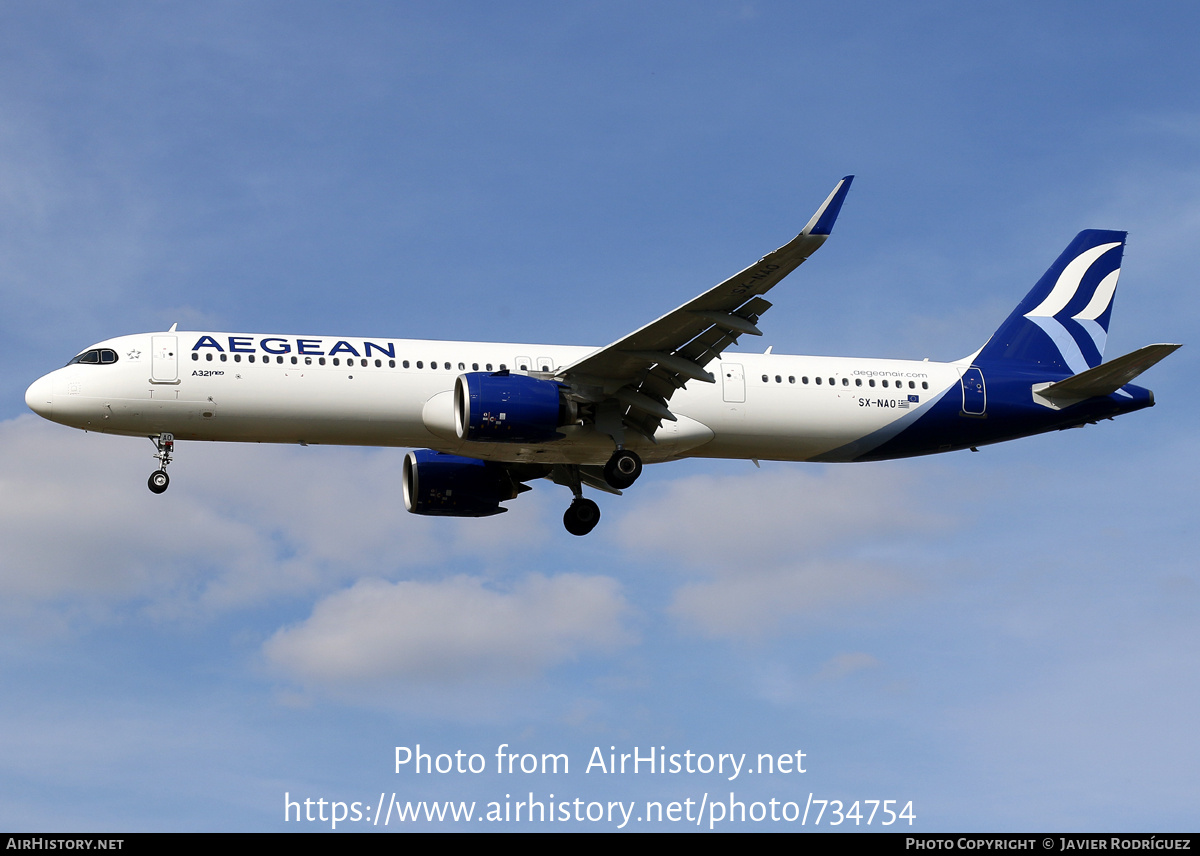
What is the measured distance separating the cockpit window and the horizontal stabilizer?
2269cm

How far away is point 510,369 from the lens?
33.3m

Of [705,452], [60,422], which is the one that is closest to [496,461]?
[705,452]

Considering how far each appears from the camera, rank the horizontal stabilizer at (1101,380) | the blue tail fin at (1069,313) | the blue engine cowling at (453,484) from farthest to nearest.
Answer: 1. the blue tail fin at (1069,313)
2. the blue engine cowling at (453,484)
3. the horizontal stabilizer at (1101,380)

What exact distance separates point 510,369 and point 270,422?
5.68 metres

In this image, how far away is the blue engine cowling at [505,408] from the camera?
30719 mm

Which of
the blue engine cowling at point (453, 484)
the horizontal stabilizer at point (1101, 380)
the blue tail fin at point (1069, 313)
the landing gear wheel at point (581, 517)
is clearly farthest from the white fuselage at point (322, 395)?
the blue tail fin at point (1069, 313)

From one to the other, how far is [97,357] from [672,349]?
13.1 m

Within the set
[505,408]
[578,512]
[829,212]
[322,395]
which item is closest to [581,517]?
[578,512]

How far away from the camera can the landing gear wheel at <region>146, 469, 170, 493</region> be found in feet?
105

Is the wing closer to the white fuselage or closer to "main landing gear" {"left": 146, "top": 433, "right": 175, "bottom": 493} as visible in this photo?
the white fuselage

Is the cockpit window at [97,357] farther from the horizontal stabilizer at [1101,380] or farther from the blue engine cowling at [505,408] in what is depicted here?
the horizontal stabilizer at [1101,380]

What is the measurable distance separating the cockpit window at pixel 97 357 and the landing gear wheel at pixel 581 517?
1190 cm

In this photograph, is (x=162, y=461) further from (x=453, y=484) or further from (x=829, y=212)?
(x=829, y=212)
